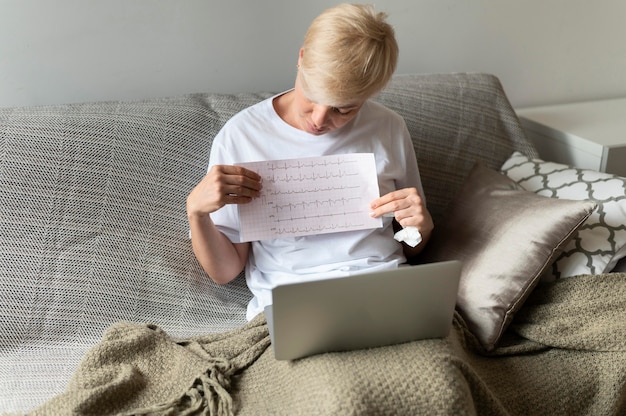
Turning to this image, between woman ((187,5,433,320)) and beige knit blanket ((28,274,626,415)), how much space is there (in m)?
0.17

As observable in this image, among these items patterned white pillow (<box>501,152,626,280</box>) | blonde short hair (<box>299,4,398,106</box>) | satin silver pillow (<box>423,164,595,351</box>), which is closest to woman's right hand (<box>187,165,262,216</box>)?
blonde short hair (<box>299,4,398,106</box>)

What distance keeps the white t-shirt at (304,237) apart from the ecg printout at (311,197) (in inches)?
2.6

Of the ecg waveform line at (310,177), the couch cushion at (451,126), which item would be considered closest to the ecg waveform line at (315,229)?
the ecg waveform line at (310,177)

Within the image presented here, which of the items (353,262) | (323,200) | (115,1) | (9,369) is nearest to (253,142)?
(323,200)

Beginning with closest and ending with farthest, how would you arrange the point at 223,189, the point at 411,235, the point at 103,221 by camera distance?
the point at 223,189, the point at 411,235, the point at 103,221

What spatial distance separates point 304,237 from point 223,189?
9.7 inches

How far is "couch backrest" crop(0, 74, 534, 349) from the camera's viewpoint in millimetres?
1367

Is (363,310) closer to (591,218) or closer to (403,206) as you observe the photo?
(403,206)

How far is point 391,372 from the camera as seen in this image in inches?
42.5

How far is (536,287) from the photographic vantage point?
1.47m

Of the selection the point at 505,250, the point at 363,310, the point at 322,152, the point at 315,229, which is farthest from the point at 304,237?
the point at 505,250

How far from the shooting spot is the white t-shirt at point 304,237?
1367mm

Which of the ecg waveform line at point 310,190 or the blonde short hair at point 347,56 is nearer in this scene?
the blonde short hair at point 347,56

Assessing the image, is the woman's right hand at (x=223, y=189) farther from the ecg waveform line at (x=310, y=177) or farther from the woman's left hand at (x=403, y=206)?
the woman's left hand at (x=403, y=206)
